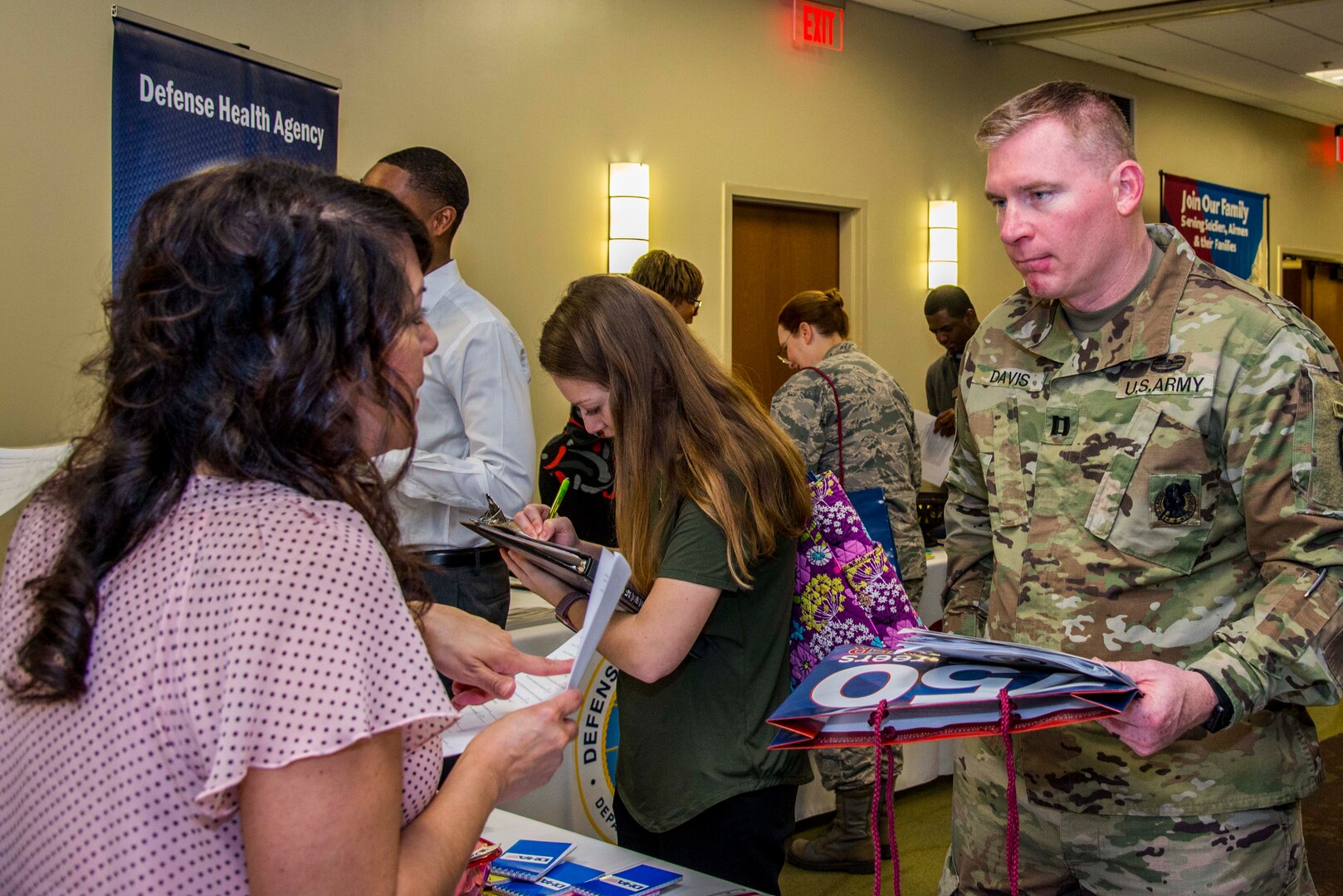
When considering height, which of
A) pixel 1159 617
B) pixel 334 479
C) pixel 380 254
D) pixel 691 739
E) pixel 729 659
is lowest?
pixel 691 739

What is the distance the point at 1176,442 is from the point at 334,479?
107cm

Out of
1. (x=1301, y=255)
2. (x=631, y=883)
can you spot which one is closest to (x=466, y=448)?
(x=631, y=883)

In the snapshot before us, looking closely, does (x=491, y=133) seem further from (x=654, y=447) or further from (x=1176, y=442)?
(x=1176, y=442)

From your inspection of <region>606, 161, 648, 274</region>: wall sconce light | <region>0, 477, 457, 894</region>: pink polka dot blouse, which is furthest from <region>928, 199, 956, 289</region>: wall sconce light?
<region>0, 477, 457, 894</region>: pink polka dot blouse

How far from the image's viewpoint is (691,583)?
5.47ft

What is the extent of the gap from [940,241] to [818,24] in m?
1.47

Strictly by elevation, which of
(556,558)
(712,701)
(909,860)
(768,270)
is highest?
(768,270)

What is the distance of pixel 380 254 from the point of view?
0.90m

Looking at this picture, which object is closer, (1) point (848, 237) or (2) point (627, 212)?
(2) point (627, 212)

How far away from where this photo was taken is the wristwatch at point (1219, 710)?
4.17ft

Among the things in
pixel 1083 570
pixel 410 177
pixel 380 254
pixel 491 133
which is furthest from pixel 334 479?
pixel 491 133

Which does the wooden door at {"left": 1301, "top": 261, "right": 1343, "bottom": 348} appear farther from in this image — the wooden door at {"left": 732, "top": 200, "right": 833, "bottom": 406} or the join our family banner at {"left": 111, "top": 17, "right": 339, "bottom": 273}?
the join our family banner at {"left": 111, "top": 17, "right": 339, "bottom": 273}

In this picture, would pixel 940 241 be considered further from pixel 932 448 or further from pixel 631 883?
pixel 631 883

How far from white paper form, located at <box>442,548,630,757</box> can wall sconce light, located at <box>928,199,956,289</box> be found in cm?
556
